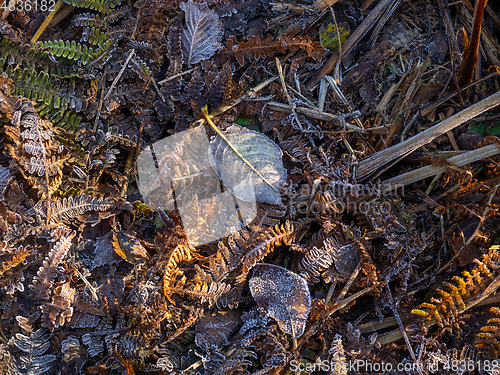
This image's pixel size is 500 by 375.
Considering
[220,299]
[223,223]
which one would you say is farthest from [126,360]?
[223,223]

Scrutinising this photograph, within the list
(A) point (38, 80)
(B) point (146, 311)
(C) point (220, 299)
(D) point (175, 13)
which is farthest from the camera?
(D) point (175, 13)

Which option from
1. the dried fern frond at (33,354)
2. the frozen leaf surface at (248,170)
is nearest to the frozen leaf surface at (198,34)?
the frozen leaf surface at (248,170)

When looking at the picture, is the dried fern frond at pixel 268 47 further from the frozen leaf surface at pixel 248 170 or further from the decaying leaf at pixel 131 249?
the decaying leaf at pixel 131 249

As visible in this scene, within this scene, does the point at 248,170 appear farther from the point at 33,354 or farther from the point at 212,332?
the point at 33,354

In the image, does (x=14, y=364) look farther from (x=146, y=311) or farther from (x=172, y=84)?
(x=172, y=84)

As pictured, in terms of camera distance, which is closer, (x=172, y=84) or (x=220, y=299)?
(x=220, y=299)

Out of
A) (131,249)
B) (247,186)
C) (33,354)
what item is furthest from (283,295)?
(33,354)
